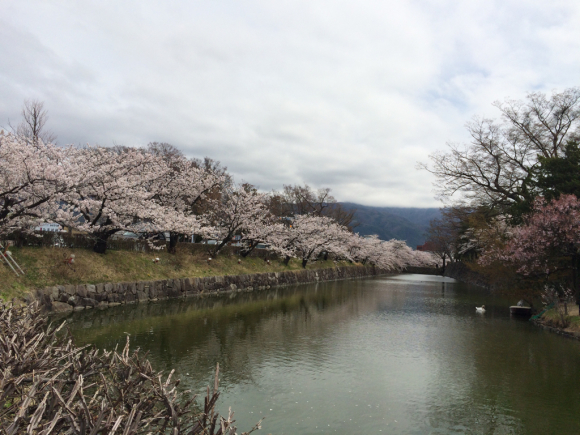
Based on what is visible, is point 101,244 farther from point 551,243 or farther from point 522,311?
point 522,311

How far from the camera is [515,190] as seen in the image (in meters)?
25.0

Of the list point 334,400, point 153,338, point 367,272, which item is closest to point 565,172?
point 334,400

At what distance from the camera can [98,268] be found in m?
21.3

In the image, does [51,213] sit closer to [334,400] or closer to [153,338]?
[153,338]

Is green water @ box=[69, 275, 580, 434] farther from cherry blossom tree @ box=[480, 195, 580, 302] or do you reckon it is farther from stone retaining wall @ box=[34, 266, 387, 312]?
cherry blossom tree @ box=[480, 195, 580, 302]

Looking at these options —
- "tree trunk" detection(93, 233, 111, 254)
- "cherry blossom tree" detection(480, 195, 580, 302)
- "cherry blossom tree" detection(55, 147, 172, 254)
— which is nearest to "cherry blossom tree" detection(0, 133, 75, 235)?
"cherry blossom tree" detection(55, 147, 172, 254)

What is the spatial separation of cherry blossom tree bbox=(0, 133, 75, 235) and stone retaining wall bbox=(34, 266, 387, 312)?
12.2 ft

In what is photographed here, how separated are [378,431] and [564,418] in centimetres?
423

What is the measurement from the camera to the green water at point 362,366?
798 centimetres

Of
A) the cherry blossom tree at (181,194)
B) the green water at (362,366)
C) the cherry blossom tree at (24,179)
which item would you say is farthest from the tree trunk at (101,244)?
the green water at (362,366)

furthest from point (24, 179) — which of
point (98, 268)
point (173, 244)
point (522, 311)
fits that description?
point (522, 311)

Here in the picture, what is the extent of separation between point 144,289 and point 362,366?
15.4m

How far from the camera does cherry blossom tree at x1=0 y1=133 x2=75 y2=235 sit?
1533 cm

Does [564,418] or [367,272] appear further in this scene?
[367,272]
